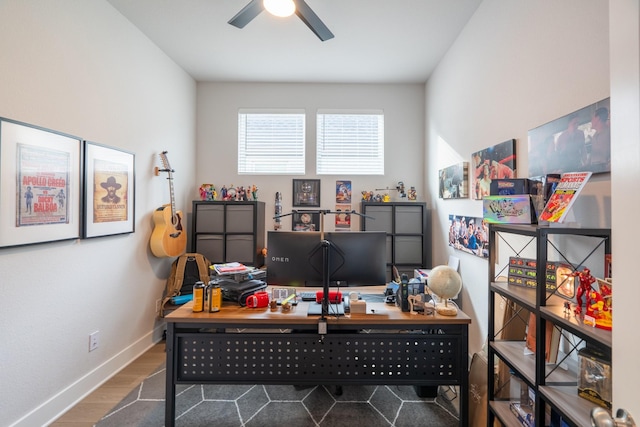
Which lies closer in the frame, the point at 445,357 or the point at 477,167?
the point at 445,357

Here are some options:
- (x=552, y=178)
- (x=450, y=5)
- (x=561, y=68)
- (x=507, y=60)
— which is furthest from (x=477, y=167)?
(x=450, y=5)

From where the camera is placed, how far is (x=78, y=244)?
6.74 feet

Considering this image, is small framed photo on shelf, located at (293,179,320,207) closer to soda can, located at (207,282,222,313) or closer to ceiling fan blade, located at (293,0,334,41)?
ceiling fan blade, located at (293,0,334,41)

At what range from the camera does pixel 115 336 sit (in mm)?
2438

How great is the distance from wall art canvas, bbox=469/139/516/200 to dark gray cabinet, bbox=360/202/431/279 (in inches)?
38.2

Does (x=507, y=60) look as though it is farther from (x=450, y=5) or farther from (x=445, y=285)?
(x=445, y=285)

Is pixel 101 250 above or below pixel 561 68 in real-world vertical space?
below

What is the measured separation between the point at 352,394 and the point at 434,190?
2.39 meters

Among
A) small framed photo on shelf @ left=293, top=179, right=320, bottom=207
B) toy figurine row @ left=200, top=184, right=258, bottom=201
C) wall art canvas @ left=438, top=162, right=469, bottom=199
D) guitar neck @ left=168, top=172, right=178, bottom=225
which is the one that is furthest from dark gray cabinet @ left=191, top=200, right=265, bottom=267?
wall art canvas @ left=438, top=162, right=469, bottom=199

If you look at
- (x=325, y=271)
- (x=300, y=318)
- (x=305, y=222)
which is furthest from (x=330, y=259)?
(x=305, y=222)

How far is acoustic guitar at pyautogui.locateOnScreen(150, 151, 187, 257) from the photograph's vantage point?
112 inches

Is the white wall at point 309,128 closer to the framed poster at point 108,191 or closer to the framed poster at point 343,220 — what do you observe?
the framed poster at point 343,220

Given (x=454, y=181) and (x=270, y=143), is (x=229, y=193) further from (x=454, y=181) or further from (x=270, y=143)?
(x=454, y=181)

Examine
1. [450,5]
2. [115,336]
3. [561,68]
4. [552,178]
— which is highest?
[450,5]
